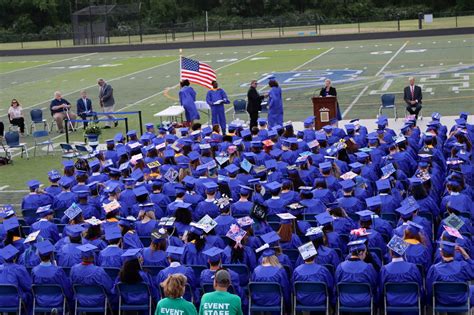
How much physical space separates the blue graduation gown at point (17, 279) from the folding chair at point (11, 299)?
0.01 metres

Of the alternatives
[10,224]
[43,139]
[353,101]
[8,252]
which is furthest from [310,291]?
[353,101]

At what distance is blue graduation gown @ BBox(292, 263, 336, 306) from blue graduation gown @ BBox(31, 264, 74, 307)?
295 centimetres

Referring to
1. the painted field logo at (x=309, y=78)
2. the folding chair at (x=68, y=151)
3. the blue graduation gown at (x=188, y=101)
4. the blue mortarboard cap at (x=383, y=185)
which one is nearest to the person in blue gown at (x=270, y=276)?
the blue mortarboard cap at (x=383, y=185)

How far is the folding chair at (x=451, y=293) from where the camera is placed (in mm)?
10656

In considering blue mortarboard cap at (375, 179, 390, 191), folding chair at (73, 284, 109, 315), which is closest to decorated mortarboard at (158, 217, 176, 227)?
folding chair at (73, 284, 109, 315)

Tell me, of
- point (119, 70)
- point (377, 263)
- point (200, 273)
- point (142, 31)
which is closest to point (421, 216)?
point (377, 263)

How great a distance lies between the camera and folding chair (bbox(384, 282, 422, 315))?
10844 mm

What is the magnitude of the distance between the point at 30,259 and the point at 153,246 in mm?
1812

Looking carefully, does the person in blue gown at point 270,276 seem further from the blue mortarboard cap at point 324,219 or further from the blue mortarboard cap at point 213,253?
the blue mortarboard cap at point 324,219

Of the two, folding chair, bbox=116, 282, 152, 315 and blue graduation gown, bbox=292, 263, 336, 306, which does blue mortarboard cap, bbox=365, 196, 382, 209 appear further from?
folding chair, bbox=116, 282, 152, 315

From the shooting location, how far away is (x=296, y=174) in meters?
16.6

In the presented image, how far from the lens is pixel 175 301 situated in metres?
8.30

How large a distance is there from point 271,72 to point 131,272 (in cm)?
3319

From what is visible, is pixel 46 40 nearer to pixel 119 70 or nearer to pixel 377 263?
pixel 119 70
